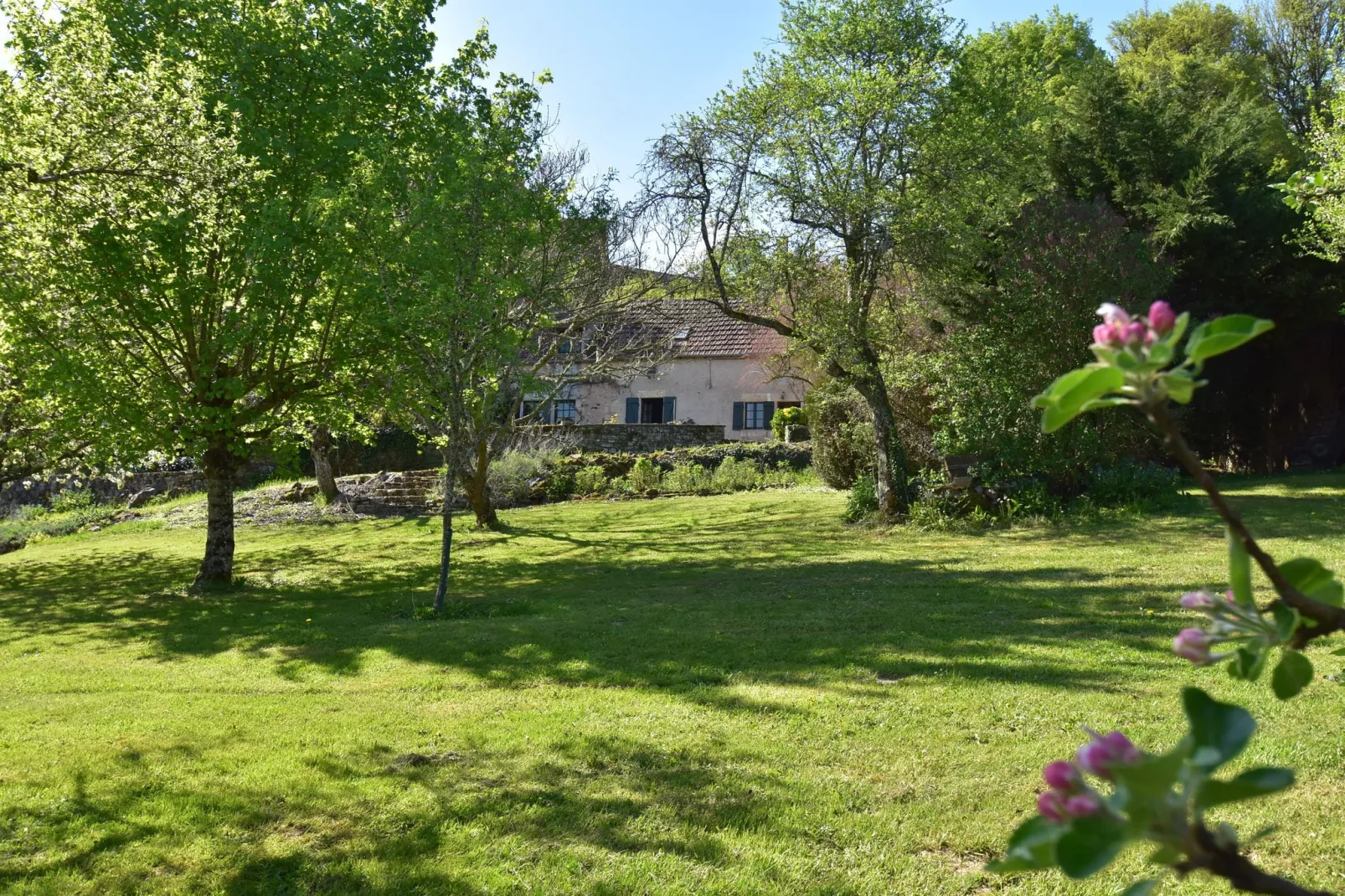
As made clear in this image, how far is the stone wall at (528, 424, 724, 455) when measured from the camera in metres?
26.3

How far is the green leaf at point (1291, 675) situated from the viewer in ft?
3.21

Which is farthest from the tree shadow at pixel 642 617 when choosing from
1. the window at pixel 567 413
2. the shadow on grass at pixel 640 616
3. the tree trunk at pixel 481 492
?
the window at pixel 567 413

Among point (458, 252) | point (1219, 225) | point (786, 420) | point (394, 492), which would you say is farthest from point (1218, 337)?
point (786, 420)

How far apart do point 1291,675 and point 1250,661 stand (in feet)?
0.26

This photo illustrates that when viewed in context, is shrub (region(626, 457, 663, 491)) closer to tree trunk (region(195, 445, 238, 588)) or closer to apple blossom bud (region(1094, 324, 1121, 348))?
tree trunk (region(195, 445, 238, 588))

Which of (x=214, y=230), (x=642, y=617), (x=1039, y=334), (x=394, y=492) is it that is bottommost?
(x=642, y=617)

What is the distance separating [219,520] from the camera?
12.3 m

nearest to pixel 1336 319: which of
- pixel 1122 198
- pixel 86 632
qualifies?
pixel 1122 198

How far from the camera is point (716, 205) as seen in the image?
14891 millimetres

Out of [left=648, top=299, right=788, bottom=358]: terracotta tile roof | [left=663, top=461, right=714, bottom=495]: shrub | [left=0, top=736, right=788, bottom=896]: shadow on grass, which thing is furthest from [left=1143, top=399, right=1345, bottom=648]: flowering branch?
[left=648, top=299, right=788, bottom=358]: terracotta tile roof

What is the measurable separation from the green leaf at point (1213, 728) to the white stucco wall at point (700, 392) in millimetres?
29660

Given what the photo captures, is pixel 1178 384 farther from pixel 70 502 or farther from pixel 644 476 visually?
pixel 70 502

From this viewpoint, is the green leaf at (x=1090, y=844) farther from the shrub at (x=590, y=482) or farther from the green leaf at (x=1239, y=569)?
the shrub at (x=590, y=482)

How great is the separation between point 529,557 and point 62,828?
387 inches
